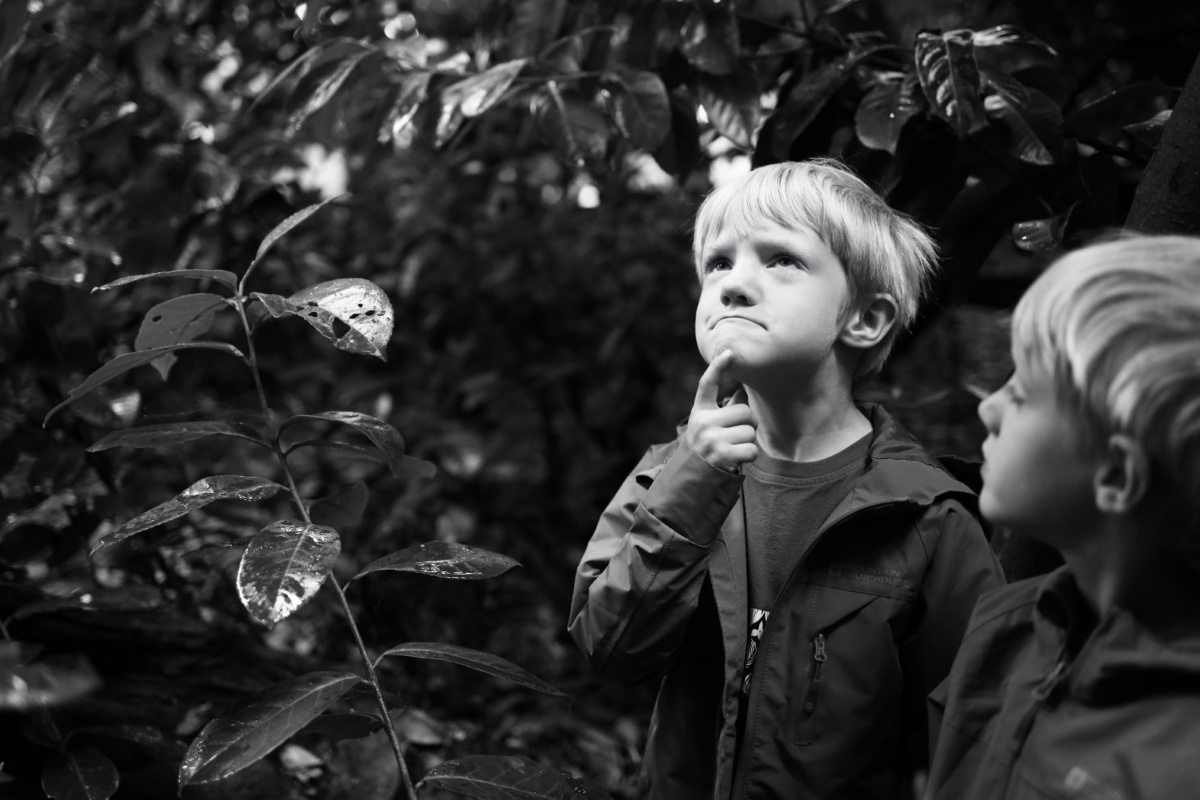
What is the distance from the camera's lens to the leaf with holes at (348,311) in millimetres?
1297

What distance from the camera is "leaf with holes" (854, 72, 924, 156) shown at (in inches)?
61.5

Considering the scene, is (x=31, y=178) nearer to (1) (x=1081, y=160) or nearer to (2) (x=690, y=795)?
(2) (x=690, y=795)

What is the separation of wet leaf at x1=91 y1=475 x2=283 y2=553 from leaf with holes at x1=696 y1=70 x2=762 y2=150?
1.01m

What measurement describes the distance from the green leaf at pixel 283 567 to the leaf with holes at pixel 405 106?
0.88 meters

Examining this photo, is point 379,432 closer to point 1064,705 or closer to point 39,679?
point 39,679

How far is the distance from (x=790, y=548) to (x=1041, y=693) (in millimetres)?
419

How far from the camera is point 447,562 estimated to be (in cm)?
139

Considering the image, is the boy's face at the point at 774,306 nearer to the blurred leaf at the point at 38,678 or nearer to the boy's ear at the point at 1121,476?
the boy's ear at the point at 1121,476

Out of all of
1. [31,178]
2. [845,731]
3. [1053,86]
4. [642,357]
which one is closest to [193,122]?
[31,178]

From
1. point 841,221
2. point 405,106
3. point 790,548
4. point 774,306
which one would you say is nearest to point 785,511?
point 790,548

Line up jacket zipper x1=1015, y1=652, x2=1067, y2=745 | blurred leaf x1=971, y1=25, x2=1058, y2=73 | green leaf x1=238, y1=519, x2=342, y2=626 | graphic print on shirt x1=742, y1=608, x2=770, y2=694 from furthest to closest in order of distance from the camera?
blurred leaf x1=971, y1=25, x2=1058, y2=73
graphic print on shirt x1=742, y1=608, x2=770, y2=694
green leaf x1=238, y1=519, x2=342, y2=626
jacket zipper x1=1015, y1=652, x2=1067, y2=745

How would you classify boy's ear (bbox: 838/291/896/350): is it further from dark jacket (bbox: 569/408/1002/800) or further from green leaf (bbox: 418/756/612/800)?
green leaf (bbox: 418/756/612/800)

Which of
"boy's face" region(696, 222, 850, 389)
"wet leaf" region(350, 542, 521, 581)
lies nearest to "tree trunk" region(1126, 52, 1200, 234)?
"boy's face" region(696, 222, 850, 389)

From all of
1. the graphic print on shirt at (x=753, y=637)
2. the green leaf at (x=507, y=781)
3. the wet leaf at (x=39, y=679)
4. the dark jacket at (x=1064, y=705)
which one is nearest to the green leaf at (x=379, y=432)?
the green leaf at (x=507, y=781)
